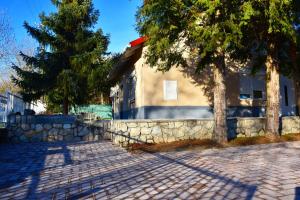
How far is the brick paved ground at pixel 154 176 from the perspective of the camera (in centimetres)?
462

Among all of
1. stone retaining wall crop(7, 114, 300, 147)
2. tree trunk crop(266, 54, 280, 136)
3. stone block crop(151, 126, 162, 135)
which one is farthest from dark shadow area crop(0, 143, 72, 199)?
tree trunk crop(266, 54, 280, 136)

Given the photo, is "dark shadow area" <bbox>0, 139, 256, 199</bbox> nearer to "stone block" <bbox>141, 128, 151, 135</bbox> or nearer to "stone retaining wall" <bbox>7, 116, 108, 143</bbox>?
"stone block" <bbox>141, 128, 151, 135</bbox>

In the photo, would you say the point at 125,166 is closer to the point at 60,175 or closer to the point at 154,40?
the point at 60,175

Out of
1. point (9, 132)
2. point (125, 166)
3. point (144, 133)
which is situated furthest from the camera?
point (9, 132)

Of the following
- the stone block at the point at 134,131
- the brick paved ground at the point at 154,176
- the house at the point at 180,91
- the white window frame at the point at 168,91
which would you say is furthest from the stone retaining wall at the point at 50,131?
the brick paved ground at the point at 154,176

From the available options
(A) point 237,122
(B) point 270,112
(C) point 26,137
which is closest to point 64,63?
(C) point 26,137

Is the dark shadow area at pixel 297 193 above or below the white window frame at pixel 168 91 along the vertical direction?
below

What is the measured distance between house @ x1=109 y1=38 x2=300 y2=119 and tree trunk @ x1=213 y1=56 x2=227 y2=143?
3.61 m

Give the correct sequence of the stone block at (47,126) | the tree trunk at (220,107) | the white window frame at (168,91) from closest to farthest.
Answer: the tree trunk at (220,107)
the stone block at (47,126)
the white window frame at (168,91)

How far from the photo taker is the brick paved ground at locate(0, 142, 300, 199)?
15.2ft

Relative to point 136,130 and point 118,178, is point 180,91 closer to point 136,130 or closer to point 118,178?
point 136,130

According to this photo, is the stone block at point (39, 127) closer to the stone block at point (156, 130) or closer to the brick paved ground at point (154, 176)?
the brick paved ground at point (154, 176)

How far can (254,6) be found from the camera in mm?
9648

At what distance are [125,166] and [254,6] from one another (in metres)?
6.82
